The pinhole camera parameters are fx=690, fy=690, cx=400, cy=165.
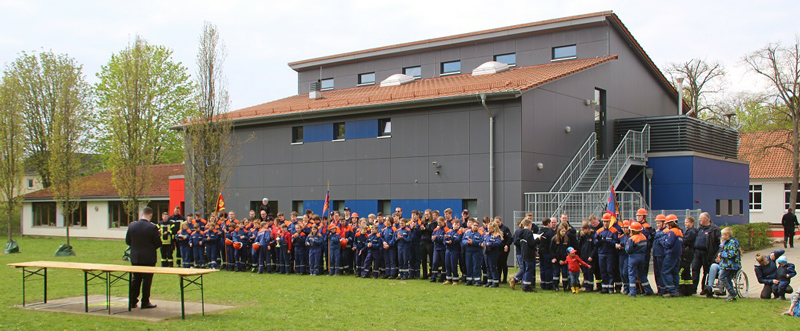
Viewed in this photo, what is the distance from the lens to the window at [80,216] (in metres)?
39.8

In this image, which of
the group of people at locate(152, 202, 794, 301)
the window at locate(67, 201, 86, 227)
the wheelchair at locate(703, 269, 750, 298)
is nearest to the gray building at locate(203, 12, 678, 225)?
the group of people at locate(152, 202, 794, 301)

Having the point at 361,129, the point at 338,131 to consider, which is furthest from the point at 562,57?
the point at 338,131

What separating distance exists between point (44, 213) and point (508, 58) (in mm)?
31232

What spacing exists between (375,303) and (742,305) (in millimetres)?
6292

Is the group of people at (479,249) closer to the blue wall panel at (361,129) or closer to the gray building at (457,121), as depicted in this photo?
the gray building at (457,121)

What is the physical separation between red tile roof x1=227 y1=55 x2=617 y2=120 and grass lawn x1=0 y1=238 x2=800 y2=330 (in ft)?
25.1

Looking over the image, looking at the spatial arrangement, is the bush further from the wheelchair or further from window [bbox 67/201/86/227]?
window [bbox 67/201/86/227]

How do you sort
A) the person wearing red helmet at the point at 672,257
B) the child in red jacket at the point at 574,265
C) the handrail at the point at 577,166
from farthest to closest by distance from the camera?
the handrail at the point at 577,166
the child in red jacket at the point at 574,265
the person wearing red helmet at the point at 672,257

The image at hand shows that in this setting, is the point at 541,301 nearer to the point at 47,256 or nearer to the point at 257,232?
the point at 257,232

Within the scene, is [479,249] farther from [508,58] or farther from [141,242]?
[508,58]

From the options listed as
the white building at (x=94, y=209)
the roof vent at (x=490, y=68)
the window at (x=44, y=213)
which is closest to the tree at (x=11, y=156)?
the white building at (x=94, y=209)

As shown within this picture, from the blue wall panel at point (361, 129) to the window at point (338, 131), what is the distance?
0.28m

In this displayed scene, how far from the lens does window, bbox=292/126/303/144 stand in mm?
25859

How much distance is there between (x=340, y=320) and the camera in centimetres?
1038
